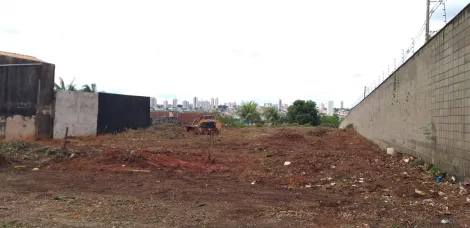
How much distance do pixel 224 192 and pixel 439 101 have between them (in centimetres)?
489

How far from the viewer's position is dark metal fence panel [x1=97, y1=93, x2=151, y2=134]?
23.1 meters

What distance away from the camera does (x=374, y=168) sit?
9250mm

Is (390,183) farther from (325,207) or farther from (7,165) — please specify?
(7,165)

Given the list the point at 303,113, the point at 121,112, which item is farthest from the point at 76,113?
the point at 303,113

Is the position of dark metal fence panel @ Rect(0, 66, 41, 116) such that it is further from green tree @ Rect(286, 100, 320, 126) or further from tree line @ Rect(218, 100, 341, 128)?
green tree @ Rect(286, 100, 320, 126)

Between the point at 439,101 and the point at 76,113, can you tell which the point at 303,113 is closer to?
the point at 76,113

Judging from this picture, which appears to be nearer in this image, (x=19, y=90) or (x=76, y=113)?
(x=19, y=90)

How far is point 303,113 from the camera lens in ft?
166

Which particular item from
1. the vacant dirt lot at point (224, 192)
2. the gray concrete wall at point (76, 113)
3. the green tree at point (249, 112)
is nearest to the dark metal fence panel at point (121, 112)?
the gray concrete wall at point (76, 113)

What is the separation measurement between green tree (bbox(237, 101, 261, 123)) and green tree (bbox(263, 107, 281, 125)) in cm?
233

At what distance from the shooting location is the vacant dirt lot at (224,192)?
5.35 meters

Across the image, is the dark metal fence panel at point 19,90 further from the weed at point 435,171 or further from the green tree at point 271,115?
the green tree at point 271,115

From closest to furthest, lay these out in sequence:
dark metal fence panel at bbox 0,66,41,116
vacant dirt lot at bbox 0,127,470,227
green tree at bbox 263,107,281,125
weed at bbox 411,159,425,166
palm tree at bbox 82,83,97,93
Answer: vacant dirt lot at bbox 0,127,470,227
weed at bbox 411,159,425,166
dark metal fence panel at bbox 0,66,41,116
palm tree at bbox 82,83,97,93
green tree at bbox 263,107,281,125

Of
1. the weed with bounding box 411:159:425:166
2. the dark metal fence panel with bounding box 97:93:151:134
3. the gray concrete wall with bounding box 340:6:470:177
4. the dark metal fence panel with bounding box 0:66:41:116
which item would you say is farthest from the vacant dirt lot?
the dark metal fence panel with bounding box 97:93:151:134
